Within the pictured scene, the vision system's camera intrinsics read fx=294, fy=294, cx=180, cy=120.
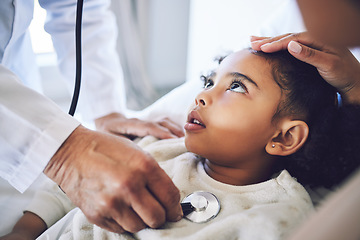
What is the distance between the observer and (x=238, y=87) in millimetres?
913

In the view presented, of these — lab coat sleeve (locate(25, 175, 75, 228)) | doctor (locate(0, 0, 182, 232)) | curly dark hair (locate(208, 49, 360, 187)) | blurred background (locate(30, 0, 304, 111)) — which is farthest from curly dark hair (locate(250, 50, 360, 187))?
blurred background (locate(30, 0, 304, 111))

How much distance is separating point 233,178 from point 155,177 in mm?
400

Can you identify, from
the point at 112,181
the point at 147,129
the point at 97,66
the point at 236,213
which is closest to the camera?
the point at 112,181

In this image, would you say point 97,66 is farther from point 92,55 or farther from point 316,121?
point 316,121

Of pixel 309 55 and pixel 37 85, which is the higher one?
pixel 309 55

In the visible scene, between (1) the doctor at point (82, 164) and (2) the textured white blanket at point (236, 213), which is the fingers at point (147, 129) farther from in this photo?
(1) the doctor at point (82, 164)

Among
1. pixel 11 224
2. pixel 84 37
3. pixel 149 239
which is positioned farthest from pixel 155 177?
pixel 84 37

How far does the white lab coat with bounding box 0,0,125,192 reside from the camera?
2.22 feet

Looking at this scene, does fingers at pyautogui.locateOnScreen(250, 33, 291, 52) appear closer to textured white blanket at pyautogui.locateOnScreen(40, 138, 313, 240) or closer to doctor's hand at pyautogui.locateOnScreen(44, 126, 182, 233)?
textured white blanket at pyautogui.locateOnScreen(40, 138, 313, 240)

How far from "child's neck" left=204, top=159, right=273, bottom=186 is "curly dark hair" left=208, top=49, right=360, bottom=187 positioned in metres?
0.10

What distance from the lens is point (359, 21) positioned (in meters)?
0.49

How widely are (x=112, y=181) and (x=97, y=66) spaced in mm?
815

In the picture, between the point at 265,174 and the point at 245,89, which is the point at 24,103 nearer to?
the point at 245,89

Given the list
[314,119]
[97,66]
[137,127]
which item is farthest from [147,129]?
[314,119]
